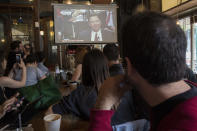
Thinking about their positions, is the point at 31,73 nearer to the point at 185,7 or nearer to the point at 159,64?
the point at 159,64

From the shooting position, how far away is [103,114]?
69 centimetres

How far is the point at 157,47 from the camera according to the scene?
48 centimetres

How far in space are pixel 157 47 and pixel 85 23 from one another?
10.8 ft

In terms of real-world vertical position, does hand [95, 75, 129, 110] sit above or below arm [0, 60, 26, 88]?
above

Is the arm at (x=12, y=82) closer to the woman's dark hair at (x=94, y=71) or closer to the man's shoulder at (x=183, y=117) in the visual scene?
the woman's dark hair at (x=94, y=71)

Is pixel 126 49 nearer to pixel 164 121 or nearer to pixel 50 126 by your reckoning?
pixel 164 121

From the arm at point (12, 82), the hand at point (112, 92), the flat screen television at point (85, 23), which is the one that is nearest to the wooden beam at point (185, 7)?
the flat screen television at point (85, 23)

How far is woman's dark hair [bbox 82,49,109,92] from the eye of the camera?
1.22m

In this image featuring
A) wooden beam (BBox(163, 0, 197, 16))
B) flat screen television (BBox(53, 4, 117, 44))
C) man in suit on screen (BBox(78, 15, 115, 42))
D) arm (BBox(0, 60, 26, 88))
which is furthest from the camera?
wooden beam (BBox(163, 0, 197, 16))

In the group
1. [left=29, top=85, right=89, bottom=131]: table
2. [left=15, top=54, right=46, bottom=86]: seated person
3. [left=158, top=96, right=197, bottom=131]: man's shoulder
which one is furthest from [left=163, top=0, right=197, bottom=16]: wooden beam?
[left=158, top=96, right=197, bottom=131]: man's shoulder

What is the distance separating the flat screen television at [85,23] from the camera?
11.3 feet

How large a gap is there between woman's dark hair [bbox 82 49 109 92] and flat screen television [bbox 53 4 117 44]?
7.83 ft

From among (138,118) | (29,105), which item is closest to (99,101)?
(138,118)

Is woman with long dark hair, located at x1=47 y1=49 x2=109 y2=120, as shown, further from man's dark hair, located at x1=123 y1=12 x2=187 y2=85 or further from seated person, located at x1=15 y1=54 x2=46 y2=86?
seated person, located at x1=15 y1=54 x2=46 y2=86
